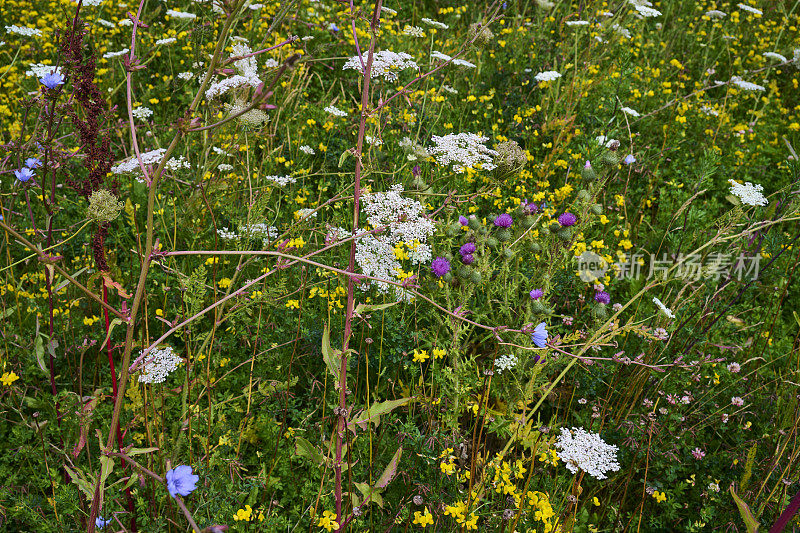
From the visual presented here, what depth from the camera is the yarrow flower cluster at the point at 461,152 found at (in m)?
2.15

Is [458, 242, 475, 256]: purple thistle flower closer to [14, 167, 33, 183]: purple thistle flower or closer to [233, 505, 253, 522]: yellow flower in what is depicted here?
[233, 505, 253, 522]: yellow flower

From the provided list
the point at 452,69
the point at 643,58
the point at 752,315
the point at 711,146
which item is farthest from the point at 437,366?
the point at 643,58

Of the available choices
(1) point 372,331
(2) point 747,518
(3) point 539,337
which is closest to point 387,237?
(1) point 372,331

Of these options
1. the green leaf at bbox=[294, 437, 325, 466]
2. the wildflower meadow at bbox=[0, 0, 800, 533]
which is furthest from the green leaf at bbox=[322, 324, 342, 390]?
the green leaf at bbox=[294, 437, 325, 466]

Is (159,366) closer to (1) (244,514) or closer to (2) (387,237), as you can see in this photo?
(1) (244,514)

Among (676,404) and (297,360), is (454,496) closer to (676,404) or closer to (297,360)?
(297,360)

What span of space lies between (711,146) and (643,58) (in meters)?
1.55

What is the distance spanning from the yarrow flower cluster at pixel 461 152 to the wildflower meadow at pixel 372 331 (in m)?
0.02

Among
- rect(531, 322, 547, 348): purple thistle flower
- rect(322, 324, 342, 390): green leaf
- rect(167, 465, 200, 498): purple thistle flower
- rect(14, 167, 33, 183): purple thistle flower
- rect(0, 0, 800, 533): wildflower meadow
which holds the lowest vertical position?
rect(0, 0, 800, 533): wildflower meadow

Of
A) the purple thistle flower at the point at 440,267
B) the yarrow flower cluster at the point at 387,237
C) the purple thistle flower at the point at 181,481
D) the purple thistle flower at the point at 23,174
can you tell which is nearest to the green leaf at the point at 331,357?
the purple thistle flower at the point at 181,481

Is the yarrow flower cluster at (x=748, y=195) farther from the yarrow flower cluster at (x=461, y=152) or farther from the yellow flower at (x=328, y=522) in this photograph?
the yellow flower at (x=328, y=522)

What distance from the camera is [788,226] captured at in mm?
3055

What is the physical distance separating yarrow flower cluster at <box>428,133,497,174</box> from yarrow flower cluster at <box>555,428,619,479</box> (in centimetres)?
104

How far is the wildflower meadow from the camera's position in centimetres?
146
